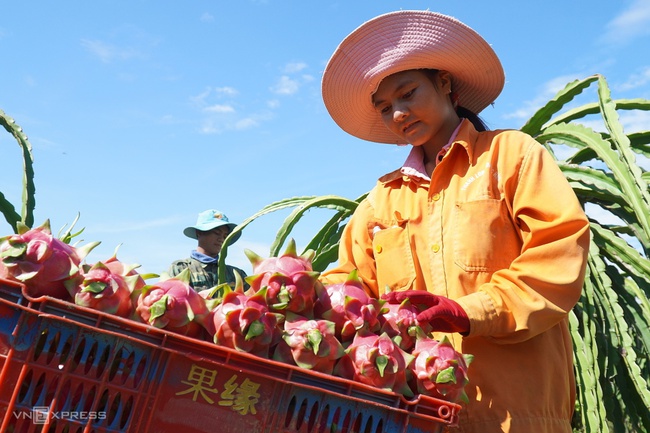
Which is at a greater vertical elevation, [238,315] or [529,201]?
[529,201]

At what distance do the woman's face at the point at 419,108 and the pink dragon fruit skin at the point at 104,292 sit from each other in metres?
0.85

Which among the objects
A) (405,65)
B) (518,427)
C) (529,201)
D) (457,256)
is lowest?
(518,427)

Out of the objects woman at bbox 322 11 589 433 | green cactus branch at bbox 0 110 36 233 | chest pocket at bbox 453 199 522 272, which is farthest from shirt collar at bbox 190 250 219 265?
chest pocket at bbox 453 199 522 272

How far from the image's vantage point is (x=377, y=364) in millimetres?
981

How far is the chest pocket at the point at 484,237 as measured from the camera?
1.42 m

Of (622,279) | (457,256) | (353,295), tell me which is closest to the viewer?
(353,295)

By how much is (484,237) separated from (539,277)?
7.7 inches

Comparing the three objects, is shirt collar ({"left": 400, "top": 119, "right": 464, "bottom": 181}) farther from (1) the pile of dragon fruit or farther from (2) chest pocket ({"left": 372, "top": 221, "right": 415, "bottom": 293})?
(1) the pile of dragon fruit

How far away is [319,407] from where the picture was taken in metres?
0.95

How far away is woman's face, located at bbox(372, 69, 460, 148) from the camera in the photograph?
1.59 meters

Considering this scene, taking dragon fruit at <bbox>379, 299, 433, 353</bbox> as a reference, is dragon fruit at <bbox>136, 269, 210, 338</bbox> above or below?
below

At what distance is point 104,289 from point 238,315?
0.19 meters

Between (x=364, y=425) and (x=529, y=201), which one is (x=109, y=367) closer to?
(x=364, y=425)

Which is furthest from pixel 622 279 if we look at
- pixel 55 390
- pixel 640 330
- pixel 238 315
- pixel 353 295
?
pixel 55 390
